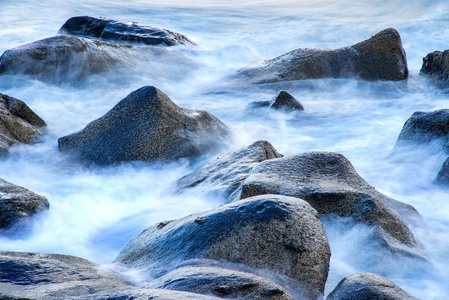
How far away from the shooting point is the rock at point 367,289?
2.50m

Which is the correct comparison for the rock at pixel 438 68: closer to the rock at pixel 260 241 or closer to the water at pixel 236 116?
the water at pixel 236 116

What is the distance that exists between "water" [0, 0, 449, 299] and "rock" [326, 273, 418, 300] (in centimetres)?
54

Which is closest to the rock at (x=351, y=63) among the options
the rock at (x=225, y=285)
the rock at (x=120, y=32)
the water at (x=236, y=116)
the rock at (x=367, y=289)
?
the water at (x=236, y=116)

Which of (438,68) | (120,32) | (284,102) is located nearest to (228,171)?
(284,102)

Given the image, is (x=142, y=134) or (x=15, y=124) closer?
(x=142, y=134)

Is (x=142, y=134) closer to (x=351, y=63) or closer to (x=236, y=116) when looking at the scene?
(x=236, y=116)

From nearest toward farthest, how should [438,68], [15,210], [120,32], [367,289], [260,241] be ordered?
[367,289] < [260,241] < [15,210] < [438,68] < [120,32]

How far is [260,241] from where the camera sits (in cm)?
272

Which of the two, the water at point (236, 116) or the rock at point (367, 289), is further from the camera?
the water at point (236, 116)

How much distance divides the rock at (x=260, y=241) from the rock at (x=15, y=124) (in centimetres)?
364

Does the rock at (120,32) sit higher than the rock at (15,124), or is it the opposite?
the rock at (120,32)

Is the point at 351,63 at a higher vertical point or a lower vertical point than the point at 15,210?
higher

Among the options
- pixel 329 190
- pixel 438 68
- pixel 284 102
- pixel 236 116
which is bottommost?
pixel 236 116

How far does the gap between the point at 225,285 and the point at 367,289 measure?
0.83m
